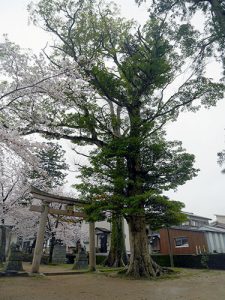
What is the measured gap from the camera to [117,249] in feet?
53.1

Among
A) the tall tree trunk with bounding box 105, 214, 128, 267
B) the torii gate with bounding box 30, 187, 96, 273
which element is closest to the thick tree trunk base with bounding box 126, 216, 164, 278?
the torii gate with bounding box 30, 187, 96, 273

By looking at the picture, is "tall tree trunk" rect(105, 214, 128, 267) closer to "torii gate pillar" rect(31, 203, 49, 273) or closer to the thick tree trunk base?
the thick tree trunk base

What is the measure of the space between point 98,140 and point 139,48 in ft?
17.3

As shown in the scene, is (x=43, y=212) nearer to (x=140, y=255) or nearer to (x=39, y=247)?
(x=39, y=247)

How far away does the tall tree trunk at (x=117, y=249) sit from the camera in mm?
15750

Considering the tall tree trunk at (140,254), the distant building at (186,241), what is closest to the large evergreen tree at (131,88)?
the tall tree trunk at (140,254)

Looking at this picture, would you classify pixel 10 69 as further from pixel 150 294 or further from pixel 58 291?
pixel 150 294

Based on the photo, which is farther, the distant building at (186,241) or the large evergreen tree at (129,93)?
the distant building at (186,241)

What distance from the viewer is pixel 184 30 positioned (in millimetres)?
9492

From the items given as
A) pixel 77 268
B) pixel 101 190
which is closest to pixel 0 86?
pixel 101 190

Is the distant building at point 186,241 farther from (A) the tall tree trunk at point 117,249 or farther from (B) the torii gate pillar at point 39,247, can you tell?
(B) the torii gate pillar at point 39,247

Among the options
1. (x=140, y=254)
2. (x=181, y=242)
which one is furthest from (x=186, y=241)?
(x=140, y=254)

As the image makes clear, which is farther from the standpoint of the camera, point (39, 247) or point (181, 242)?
point (181, 242)

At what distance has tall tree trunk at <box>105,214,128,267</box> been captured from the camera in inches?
620
